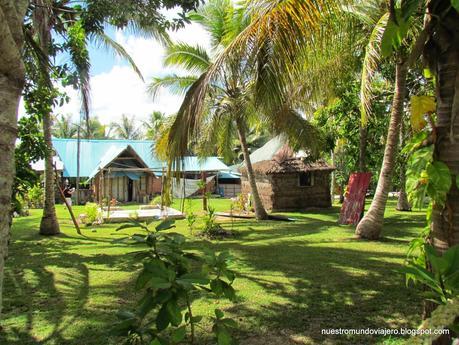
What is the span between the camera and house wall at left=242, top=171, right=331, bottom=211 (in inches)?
765

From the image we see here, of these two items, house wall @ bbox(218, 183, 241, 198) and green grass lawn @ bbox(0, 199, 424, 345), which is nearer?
green grass lawn @ bbox(0, 199, 424, 345)

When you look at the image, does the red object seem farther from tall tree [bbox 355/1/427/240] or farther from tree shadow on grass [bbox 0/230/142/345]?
tree shadow on grass [bbox 0/230/142/345]

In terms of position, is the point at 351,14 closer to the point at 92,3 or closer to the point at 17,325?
the point at 92,3

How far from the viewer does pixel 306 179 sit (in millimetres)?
20094

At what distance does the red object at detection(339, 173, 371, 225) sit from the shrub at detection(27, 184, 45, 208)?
13746 mm

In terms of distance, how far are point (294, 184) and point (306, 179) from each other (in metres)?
0.87

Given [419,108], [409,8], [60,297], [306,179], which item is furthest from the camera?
[306,179]

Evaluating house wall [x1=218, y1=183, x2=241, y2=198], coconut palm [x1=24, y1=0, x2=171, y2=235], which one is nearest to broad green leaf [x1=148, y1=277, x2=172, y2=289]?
coconut palm [x1=24, y1=0, x2=171, y2=235]

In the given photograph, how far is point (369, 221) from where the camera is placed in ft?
32.0

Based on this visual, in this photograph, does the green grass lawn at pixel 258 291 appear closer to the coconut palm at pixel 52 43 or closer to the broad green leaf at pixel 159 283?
the broad green leaf at pixel 159 283

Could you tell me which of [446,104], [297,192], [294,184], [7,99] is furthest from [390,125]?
[297,192]

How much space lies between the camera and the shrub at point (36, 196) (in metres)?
20.1

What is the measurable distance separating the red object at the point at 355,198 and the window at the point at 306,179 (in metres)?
7.04

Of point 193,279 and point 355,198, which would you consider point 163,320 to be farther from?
point 355,198
